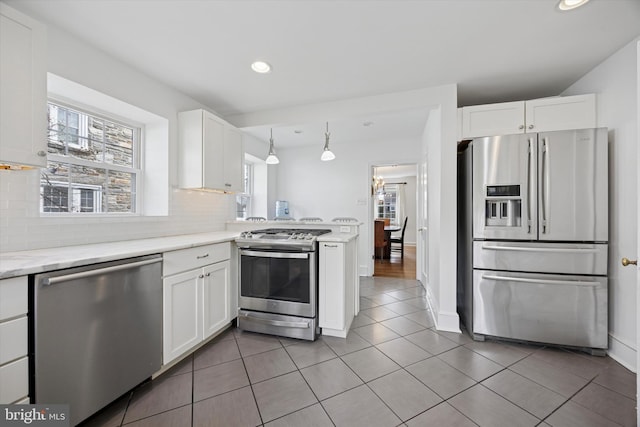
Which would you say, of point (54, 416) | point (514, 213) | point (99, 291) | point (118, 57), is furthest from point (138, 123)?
point (514, 213)

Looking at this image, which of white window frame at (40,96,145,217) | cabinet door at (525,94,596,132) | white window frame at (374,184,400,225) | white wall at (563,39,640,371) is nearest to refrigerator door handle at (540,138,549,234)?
cabinet door at (525,94,596,132)

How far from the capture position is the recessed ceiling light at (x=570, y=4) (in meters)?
1.50

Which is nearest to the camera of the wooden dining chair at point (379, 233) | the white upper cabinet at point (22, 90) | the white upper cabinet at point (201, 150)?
the white upper cabinet at point (22, 90)

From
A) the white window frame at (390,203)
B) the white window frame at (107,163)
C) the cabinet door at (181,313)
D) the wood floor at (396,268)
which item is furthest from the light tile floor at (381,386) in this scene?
the white window frame at (390,203)

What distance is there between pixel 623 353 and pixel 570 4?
2.53 meters

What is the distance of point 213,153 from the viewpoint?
9.00 ft

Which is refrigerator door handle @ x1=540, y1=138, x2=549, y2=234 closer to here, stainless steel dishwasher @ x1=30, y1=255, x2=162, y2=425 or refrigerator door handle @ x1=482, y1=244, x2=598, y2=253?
refrigerator door handle @ x1=482, y1=244, x2=598, y2=253

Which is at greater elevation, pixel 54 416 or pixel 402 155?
pixel 402 155

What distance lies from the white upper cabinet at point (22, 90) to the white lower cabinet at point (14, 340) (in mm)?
726

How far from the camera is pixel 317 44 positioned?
1919 millimetres

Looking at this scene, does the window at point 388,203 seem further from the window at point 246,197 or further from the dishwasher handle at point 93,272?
the dishwasher handle at point 93,272

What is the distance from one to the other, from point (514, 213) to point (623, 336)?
118 centimetres

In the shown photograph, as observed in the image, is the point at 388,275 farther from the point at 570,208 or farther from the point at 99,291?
the point at 99,291

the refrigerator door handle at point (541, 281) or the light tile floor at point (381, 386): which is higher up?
the refrigerator door handle at point (541, 281)
